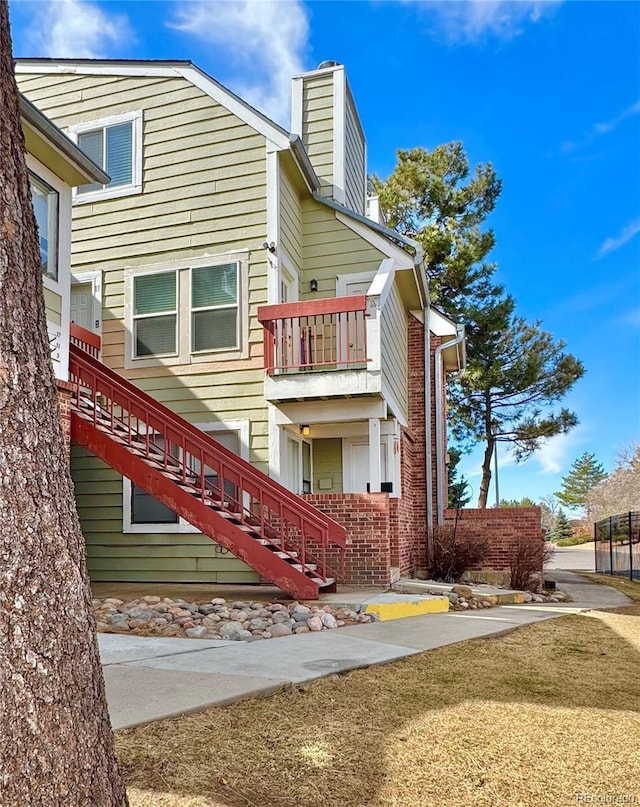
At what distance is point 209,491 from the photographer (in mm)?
7797

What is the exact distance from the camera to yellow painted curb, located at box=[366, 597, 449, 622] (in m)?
6.44

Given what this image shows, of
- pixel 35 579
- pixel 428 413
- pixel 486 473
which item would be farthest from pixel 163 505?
pixel 486 473

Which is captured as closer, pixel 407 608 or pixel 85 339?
pixel 407 608

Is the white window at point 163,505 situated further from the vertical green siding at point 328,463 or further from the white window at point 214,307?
the vertical green siding at point 328,463

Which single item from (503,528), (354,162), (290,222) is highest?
(354,162)

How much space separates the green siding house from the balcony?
3 centimetres

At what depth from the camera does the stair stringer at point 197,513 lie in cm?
682

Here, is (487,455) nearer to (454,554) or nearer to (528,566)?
(454,554)

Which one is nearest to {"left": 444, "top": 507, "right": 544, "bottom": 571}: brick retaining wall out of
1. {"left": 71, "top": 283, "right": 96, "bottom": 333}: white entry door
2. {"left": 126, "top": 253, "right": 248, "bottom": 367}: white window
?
{"left": 126, "top": 253, "right": 248, "bottom": 367}: white window

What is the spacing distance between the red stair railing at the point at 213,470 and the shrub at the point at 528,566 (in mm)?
3101

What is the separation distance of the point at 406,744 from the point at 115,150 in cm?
1025

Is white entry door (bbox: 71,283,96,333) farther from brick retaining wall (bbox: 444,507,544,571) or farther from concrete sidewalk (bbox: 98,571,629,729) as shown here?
brick retaining wall (bbox: 444,507,544,571)

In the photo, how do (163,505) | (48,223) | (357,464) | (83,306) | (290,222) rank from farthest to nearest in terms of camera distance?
(83,306) < (357,464) < (290,222) < (163,505) < (48,223)

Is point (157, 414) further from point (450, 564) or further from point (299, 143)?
point (450, 564)
